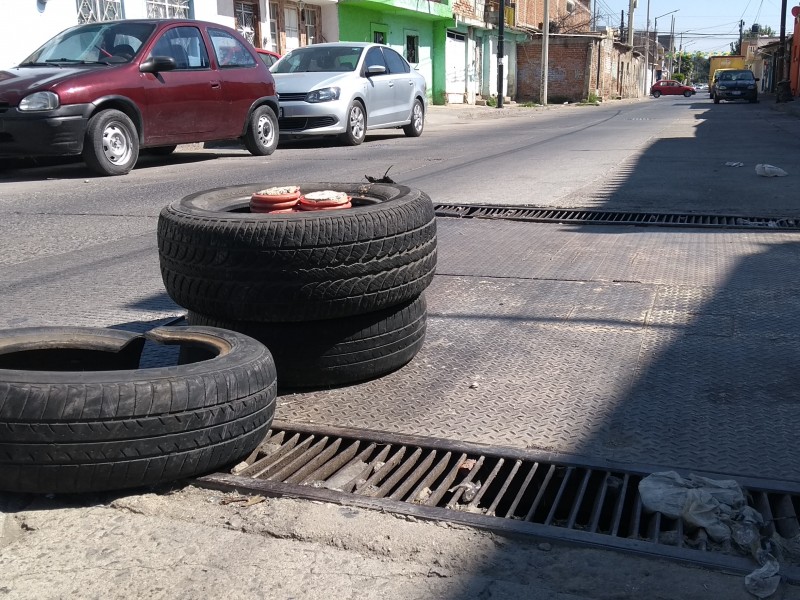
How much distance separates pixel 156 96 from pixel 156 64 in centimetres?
42

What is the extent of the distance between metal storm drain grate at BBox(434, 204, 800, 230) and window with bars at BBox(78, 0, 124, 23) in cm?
1162

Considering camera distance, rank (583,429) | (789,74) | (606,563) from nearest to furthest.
→ (606,563) → (583,429) → (789,74)

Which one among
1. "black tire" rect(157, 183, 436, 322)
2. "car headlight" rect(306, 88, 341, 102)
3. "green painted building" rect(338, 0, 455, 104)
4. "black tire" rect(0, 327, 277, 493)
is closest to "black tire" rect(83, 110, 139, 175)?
"car headlight" rect(306, 88, 341, 102)

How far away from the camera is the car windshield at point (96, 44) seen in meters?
11.3

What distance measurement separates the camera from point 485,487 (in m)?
2.72

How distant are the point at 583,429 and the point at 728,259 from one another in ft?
10.6

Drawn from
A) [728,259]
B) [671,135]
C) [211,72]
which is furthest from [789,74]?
[728,259]

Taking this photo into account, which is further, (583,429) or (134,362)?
(134,362)

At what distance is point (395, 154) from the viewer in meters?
13.9

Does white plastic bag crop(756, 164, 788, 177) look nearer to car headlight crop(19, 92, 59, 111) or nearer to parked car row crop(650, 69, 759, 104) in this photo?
car headlight crop(19, 92, 59, 111)

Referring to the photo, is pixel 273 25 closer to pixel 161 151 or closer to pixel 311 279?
pixel 161 151

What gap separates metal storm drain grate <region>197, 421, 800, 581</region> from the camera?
7.98 ft

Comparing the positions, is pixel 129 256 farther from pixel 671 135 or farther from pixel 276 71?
pixel 671 135

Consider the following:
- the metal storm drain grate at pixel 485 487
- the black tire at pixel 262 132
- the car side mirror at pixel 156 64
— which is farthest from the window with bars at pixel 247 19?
the metal storm drain grate at pixel 485 487
